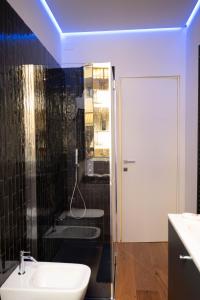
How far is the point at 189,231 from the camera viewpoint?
4.85 ft

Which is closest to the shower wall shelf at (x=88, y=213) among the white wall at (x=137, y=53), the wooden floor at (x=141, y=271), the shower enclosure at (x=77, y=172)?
the shower enclosure at (x=77, y=172)

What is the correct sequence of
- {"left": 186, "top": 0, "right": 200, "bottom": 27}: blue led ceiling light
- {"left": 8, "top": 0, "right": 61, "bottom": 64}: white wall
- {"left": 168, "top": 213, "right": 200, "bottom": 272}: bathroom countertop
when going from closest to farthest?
{"left": 168, "top": 213, "right": 200, "bottom": 272}: bathroom countertop
{"left": 8, "top": 0, "right": 61, "bottom": 64}: white wall
{"left": 186, "top": 0, "right": 200, "bottom": 27}: blue led ceiling light

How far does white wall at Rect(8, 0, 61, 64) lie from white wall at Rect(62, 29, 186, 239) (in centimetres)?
29

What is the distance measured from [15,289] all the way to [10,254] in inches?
9.2

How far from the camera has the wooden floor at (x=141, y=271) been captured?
2326 mm

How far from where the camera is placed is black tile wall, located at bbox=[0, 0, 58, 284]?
1.50 metres

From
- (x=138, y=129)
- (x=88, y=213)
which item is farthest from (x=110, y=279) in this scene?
(x=138, y=129)

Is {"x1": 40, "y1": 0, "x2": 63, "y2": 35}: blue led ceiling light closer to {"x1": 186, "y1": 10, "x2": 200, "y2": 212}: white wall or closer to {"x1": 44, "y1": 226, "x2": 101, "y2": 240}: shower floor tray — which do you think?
{"x1": 186, "y1": 10, "x2": 200, "y2": 212}: white wall

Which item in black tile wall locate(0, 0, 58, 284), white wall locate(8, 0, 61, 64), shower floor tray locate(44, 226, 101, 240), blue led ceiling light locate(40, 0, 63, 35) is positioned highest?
blue led ceiling light locate(40, 0, 63, 35)

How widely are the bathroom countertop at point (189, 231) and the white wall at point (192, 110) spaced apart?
124cm

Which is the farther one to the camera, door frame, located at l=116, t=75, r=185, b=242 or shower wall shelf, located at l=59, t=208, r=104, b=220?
door frame, located at l=116, t=75, r=185, b=242

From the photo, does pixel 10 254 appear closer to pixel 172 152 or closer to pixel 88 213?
pixel 88 213

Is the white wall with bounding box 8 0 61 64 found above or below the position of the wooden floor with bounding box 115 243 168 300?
above

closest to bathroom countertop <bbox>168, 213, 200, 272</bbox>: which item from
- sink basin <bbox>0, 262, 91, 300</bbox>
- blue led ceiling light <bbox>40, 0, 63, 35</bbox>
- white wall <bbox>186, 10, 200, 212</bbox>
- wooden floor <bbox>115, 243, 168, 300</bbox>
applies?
sink basin <bbox>0, 262, 91, 300</bbox>
